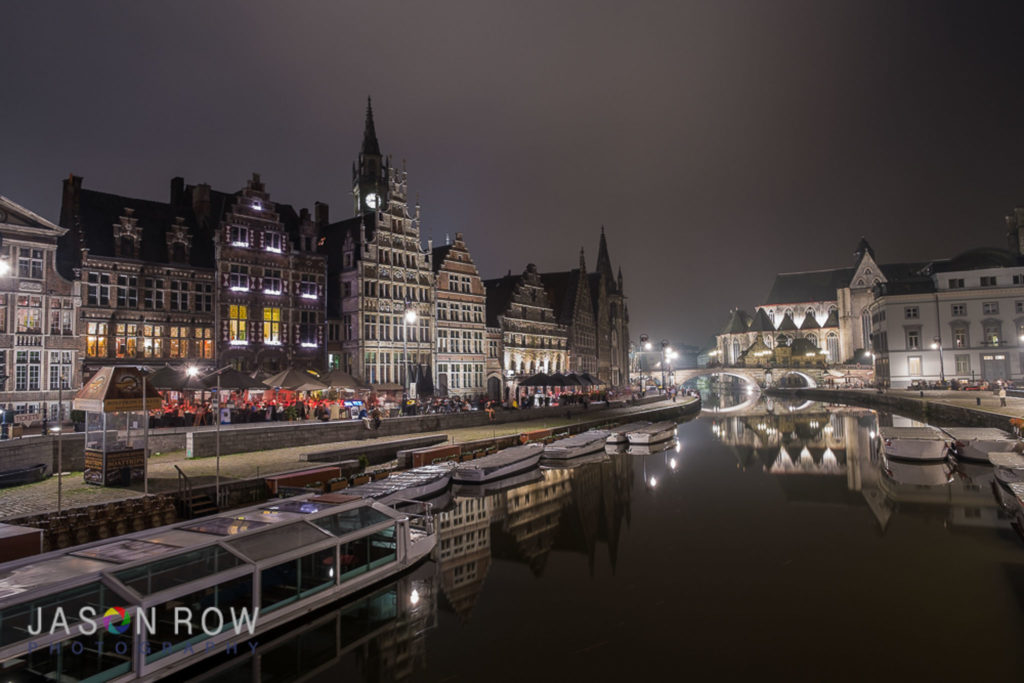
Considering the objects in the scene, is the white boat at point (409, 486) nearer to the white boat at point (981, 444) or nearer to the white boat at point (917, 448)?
the white boat at point (917, 448)

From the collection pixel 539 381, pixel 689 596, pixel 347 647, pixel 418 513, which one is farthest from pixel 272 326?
pixel 689 596

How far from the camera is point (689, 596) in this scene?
1420cm

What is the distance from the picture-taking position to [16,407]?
30.4 metres

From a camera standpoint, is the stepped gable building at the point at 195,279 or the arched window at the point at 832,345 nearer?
the stepped gable building at the point at 195,279

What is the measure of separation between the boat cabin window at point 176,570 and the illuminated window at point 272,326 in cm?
3055

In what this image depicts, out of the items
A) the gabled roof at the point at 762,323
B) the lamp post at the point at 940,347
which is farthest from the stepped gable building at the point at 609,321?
the gabled roof at the point at 762,323

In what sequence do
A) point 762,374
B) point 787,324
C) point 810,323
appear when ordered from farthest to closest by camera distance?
point 787,324 → point 810,323 → point 762,374

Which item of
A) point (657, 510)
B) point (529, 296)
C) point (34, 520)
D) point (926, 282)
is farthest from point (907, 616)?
point (926, 282)

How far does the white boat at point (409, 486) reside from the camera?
791 inches

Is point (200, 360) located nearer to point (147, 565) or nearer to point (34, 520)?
point (34, 520)

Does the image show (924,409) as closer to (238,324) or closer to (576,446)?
(576,446)

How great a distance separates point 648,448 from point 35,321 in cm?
3351

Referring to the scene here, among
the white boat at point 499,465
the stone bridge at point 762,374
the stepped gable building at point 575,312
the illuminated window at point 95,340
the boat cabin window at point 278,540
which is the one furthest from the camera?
the stone bridge at point 762,374

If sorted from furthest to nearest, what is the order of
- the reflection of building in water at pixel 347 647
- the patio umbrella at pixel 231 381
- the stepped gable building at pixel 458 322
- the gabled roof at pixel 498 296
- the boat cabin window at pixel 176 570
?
the gabled roof at pixel 498 296
the stepped gable building at pixel 458 322
the patio umbrella at pixel 231 381
the reflection of building in water at pixel 347 647
the boat cabin window at pixel 176 570
